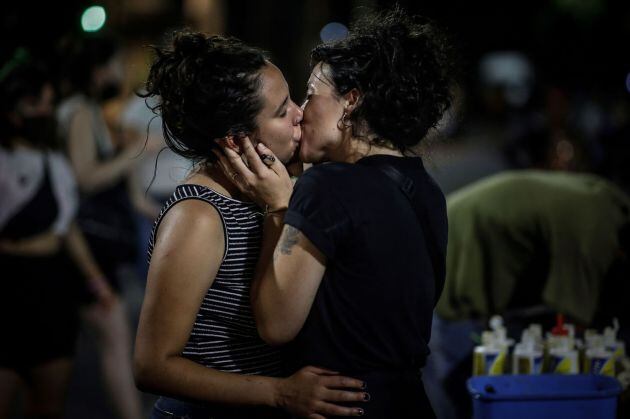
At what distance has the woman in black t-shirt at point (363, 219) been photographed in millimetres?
2143

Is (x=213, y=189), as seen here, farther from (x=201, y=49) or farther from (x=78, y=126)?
(x=78, y=126)

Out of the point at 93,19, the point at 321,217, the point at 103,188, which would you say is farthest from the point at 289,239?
the point at 93,19

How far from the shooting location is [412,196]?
2316mm

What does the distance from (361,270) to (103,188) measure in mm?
3550

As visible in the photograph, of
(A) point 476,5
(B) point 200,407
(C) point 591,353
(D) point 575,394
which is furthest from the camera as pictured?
(A) point 476,5

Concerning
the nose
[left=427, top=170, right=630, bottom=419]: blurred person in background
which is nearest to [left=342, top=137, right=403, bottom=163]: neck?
the nose

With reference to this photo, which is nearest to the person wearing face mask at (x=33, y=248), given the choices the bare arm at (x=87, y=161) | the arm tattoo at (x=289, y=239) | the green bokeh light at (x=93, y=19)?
the bare arm at (x=87, y=161)

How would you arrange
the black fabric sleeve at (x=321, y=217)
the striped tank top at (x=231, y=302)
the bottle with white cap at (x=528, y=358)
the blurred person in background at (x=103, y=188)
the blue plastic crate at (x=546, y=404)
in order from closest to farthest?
1. the black fabric sleeve at (x=321, y=217)
2. the striped tank top at (x=231, y=302)
3. the blue plastic crate at (x=546, y=404)
4. the bottle with white cap at (x=528, y=358)
5. the blurred person in background at (x=103, y=188)

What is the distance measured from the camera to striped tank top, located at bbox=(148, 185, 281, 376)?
94.0 inches

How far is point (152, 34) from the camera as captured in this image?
1000 cm

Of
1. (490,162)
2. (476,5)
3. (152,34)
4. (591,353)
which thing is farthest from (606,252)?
(476,5)

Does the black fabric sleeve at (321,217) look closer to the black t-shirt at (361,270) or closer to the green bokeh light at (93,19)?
the black t-shirt at (361,270)

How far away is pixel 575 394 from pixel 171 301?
155cm

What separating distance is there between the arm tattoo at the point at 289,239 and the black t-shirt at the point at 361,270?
0.05 feet
